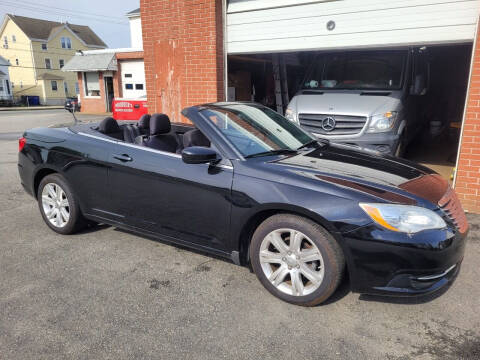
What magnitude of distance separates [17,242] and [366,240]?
373 centimetres

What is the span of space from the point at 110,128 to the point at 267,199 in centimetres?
225

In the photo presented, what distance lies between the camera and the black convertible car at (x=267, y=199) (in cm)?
256

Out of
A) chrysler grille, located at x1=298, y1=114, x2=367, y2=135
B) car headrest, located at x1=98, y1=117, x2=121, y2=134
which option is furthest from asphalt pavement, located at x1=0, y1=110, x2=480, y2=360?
chrysler grille, located at x1=298, y1=114, x2=367, y2=135

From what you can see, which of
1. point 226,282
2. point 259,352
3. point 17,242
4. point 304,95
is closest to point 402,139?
point 304,95

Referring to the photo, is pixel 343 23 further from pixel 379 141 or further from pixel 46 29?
pixel 46 29

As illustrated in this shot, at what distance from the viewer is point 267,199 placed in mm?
2846

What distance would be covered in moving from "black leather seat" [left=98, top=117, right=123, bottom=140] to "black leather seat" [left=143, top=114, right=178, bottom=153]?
1.50 ft

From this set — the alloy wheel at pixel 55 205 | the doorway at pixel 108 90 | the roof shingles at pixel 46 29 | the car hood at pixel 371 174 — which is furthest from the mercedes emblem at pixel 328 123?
the roof shingles at pixel 46 29

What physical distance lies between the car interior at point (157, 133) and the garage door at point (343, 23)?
3.07 metres

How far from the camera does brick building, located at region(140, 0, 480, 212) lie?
5078 mm

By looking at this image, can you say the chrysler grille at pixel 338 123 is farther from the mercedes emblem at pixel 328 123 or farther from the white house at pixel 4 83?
the white house at pixel 4 83

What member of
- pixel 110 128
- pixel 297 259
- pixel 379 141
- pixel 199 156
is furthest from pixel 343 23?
pixel 297 259

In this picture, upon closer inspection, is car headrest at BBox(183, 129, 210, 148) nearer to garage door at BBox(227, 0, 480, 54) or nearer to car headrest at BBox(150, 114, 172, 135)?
car headrest at BBox(150, 114, 172, 135)

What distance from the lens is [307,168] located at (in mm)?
3014
